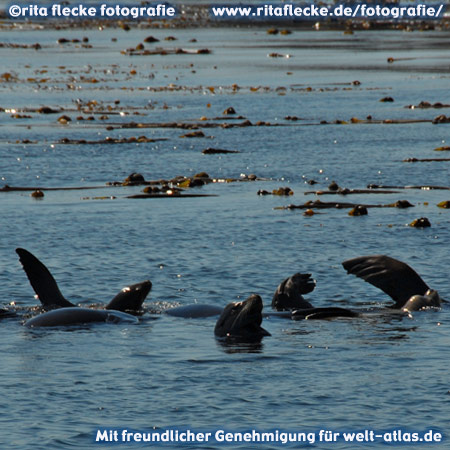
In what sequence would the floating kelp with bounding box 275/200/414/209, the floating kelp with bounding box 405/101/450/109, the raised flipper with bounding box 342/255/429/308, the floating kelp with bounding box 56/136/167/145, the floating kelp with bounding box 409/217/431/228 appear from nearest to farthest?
the raised flipper with bounding box 342/255/429/308, the floating kelp with bounding box 409/217/431/228, the floating kelp with bounding box 275/200/414/209, the floating kelp with bounding box 56/136/167/145, the floating kelp with bounding box 405/101/450/109

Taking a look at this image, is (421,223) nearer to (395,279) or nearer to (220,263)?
(220,263)

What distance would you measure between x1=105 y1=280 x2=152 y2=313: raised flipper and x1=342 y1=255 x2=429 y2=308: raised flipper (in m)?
2.45

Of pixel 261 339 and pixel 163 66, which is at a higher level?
pixel 163 66

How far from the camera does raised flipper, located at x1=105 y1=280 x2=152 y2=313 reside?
46.3 feet

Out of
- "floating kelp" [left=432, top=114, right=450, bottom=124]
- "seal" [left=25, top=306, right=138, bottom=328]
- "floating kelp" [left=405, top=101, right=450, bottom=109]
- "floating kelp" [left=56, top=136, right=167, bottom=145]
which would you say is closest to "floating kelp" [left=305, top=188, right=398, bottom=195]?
"floating kelp" [left=56, top=136, right=167, bottom=145]

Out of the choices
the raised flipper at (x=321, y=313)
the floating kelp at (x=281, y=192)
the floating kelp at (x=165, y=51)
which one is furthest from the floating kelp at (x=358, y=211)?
the floating kelp at (x=165, y=51)

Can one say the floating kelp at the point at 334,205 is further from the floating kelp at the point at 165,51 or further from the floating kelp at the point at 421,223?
the floating kelp at the point at 165,51

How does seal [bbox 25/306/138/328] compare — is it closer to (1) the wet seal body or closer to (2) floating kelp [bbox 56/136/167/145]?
(1) the wet seal body

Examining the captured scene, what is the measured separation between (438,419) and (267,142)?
72.5 ft

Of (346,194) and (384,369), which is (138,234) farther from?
(384,369)

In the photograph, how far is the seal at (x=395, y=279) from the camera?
549 inches

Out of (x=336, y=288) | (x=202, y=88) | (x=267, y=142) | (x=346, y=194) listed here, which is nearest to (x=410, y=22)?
(x=202, y=88)

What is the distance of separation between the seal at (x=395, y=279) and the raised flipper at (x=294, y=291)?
1.73ft

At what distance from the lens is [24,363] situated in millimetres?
12047
